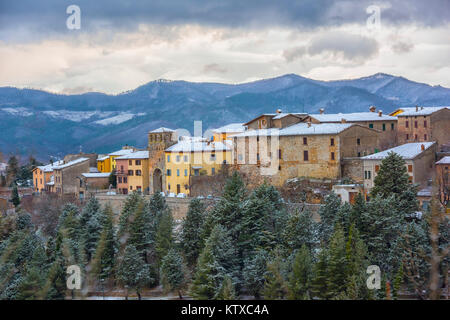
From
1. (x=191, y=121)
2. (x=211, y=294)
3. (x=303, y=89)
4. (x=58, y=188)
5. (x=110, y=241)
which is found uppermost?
(x=303, y=89)

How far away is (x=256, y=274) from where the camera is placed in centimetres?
2641

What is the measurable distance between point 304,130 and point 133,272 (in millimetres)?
20264

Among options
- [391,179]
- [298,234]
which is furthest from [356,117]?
[298,234]

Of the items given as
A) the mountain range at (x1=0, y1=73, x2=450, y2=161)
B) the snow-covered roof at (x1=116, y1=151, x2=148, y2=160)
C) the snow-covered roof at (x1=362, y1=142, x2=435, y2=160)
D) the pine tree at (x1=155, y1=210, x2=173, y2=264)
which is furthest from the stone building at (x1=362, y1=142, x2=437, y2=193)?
the mountain range at (x1=0, y1=73, x2=450, y2=161)

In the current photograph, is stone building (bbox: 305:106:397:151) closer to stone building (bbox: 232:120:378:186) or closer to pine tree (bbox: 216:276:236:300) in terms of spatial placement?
stone building (bbox: 232:120:378:186)

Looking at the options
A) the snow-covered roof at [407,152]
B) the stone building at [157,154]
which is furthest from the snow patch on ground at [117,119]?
the snow-covered roof at [407,152]

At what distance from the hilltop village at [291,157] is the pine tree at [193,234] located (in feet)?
32.5

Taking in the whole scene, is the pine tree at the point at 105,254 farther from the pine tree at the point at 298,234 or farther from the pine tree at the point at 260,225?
the pine tree at the point at 298,234

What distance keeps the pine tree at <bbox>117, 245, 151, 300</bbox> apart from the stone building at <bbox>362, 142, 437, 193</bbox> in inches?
678

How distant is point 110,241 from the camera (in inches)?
1275

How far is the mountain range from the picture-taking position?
5492 inches

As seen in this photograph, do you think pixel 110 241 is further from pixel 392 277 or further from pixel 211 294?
pixel 392 277

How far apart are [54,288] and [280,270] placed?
36.7 ft
